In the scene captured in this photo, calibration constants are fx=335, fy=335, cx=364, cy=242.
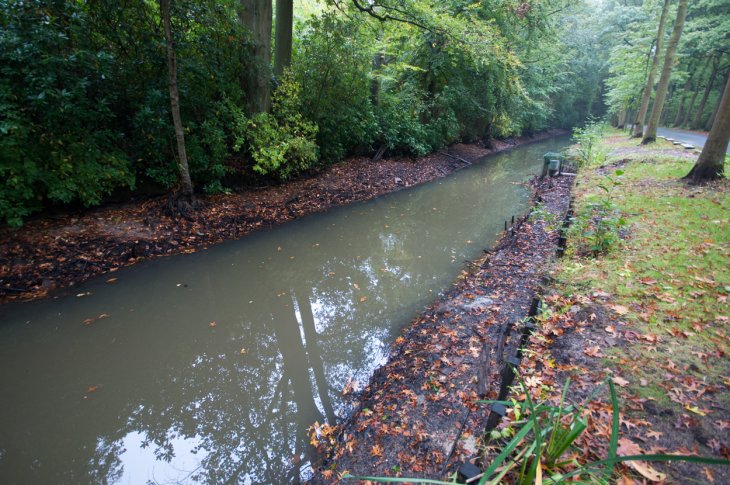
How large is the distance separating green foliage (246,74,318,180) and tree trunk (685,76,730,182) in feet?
31.6

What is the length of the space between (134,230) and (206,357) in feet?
13.0

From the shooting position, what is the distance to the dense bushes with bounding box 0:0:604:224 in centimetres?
542

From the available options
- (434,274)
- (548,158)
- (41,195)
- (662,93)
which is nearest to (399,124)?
(548,158)

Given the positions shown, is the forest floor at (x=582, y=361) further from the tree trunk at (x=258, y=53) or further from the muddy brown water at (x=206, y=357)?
the tree trunk at (x=258, y=53)

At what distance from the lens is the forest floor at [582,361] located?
251cm

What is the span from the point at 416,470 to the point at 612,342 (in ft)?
8.01

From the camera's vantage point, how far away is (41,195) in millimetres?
5848

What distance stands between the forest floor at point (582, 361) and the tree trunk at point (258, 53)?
727 cm

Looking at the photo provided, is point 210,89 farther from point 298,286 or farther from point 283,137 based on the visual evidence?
point 298,286

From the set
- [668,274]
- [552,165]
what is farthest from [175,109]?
[552,165]

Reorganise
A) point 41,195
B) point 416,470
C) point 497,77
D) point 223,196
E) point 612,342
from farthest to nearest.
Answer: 1. point 497,77
2. point 223,196
3. point 41,195
4. point 612,342
5. point 416,470

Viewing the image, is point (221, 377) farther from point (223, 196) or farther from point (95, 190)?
point (223, 196)

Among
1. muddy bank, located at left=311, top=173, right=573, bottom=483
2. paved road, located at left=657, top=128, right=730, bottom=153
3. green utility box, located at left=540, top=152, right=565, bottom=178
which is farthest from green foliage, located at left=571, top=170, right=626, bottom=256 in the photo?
paved road, located at left=657, top=128, right=730, bottom=153

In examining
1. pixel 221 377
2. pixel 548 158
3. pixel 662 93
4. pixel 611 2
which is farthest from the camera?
pixel 611 2
